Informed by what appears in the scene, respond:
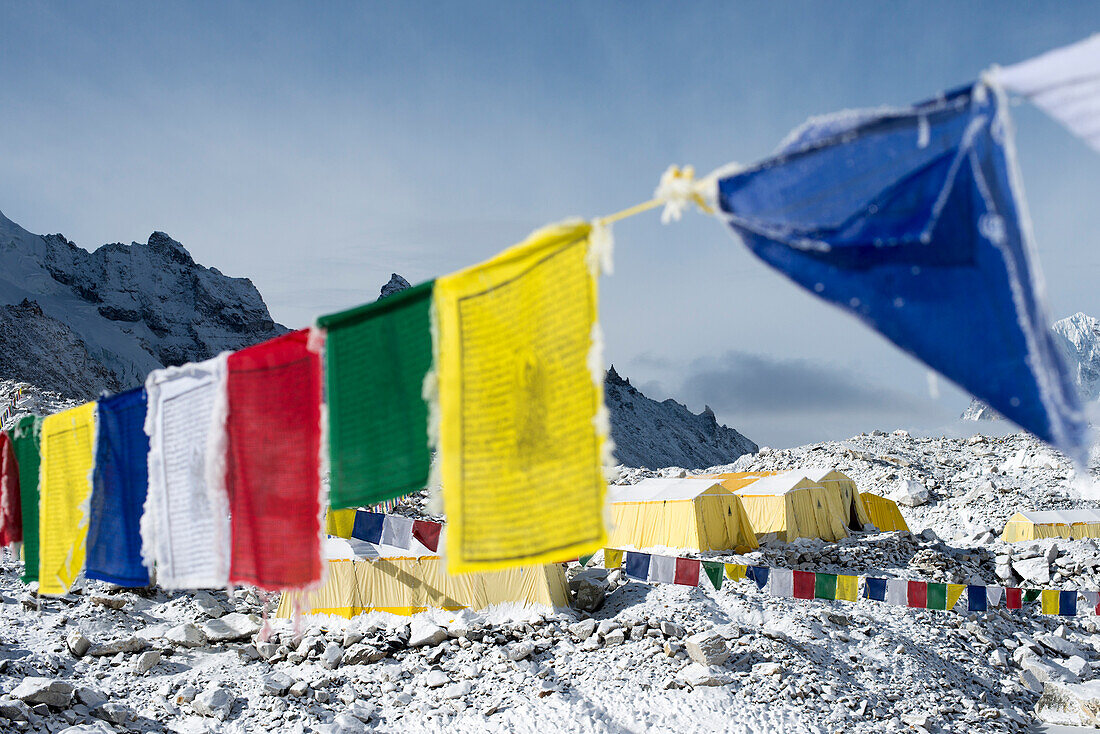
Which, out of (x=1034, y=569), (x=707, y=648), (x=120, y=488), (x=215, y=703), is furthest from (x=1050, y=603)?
(x=120, y=488)

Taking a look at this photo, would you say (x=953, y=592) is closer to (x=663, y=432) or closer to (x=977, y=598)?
(x=977, y=598)

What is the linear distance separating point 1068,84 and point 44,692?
10.8 metres

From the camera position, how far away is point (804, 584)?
11.2m

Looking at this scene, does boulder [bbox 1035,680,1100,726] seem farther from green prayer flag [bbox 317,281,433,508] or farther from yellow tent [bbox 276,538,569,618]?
green prayer flag [bbox 317,281,433,508]

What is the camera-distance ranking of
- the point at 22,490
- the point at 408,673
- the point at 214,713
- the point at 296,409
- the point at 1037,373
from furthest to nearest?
the point at 408,673
the point at 214,713
the point at 22,490
the point at 296,409
the point at 1037,373

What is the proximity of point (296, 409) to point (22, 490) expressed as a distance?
4325 millimetres

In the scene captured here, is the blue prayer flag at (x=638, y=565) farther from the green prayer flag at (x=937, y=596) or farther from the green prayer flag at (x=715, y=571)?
the green prayer flag at (x=937, y=596)

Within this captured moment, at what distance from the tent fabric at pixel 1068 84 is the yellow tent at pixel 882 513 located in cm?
2395

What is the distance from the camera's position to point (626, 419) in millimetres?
87812

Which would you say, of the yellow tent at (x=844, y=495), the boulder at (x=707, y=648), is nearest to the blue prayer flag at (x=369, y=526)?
the boulder at (x=707, y=648)

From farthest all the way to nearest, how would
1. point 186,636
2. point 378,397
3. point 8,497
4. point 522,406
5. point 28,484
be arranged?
1. point 186,636
2. point 8,497
3. point 28,484
4. point 378,397
5. point 522,406

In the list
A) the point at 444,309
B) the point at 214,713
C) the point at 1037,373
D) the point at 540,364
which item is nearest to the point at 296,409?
the point at 444,309

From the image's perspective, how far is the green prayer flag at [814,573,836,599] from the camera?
11180 mm

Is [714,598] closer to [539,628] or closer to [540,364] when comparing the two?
[539,628]
